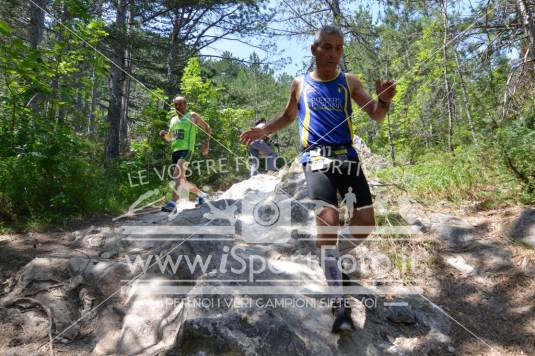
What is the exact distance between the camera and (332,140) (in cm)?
251

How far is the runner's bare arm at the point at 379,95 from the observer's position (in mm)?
2318

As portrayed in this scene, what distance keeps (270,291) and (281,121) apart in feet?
4.67

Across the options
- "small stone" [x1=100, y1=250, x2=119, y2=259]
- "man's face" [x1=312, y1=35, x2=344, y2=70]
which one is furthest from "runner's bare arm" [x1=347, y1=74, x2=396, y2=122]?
"small stone" [x1=100, y1=250, x2=119, y2=259]

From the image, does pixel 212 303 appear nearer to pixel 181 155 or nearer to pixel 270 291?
pixel 270 291

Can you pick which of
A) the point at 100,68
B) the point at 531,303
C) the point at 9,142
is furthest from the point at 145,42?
the point at 531,303

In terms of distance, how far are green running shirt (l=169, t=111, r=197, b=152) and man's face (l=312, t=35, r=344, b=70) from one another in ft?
11.2

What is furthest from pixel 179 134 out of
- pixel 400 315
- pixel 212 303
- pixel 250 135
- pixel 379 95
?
pixel 400 315

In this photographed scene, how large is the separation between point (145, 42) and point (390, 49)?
32.6 feet

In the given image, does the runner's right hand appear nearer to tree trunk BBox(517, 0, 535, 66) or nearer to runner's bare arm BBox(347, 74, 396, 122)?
runner's bare arm BBox(347, 74, 396, 122)

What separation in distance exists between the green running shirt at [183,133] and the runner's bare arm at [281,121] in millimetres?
2898

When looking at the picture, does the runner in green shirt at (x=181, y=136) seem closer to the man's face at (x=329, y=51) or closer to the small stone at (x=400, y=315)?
the man's face at (x=329, y=51)

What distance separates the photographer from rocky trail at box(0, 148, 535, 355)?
233 cm

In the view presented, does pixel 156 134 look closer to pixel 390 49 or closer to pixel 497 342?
pixel 497 342

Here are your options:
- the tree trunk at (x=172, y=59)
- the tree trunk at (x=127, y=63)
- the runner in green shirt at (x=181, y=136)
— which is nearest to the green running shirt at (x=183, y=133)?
the runner in green shirt at (x=181, y=136)
